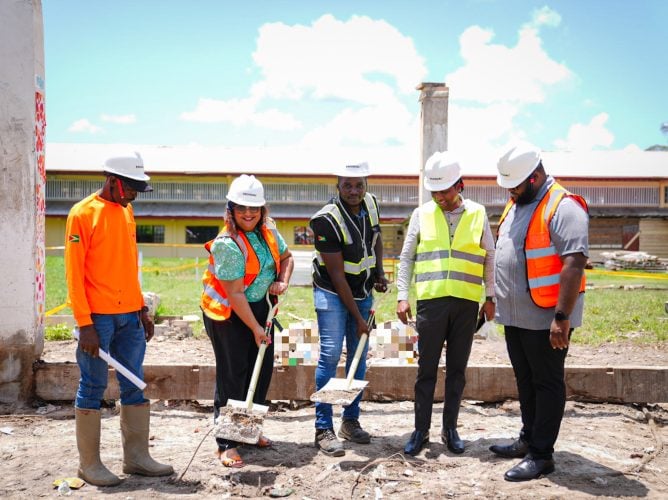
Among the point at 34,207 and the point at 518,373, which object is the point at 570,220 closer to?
the point at 518,373

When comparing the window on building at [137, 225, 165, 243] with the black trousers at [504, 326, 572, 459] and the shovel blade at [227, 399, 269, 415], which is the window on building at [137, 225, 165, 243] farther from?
the black trousers at [504, 326, 572, 459]

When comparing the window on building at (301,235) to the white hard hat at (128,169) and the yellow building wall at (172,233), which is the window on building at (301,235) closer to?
the yellow building wall at (172,233)

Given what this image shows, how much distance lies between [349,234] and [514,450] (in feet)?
6.23

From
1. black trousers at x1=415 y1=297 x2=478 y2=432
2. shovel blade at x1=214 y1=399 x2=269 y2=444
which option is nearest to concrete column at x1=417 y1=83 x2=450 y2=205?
black trousers at x1=415 y1=297 x2=478 y2=432

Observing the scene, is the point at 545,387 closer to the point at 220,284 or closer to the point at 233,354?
the point at 233,354

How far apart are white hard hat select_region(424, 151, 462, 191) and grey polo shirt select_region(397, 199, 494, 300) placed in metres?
0.22

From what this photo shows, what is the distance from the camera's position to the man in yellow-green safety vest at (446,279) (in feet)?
14.5

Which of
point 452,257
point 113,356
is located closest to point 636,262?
point 452,257

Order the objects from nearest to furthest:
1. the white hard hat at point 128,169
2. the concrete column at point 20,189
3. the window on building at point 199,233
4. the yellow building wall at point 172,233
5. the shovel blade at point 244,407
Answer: the white hard hat at point 128,169
the shovel blade at point 244,407
the concrete column at point 20,189
the yellow building wall at point 172,233
the window on building at point 199,233

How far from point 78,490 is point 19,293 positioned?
2.39 metres

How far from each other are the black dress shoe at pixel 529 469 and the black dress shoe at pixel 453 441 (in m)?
0.48

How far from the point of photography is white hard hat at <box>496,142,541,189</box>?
4043mm

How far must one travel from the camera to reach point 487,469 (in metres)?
4.20

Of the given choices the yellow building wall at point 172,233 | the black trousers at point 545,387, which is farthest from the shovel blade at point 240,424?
the yellow building wall at point 172,233
